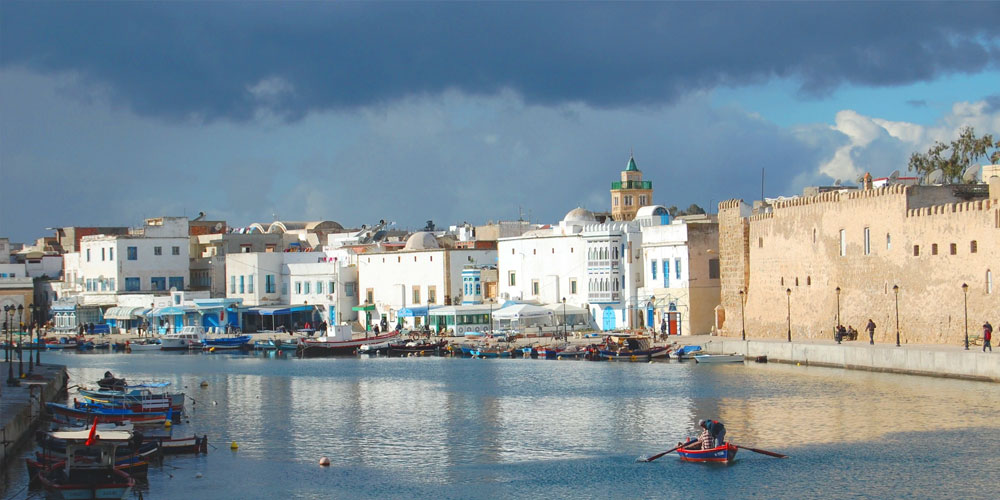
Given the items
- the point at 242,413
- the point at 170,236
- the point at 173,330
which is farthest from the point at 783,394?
the point at 170,236

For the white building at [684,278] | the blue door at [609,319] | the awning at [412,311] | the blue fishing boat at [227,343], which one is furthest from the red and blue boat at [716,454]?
the blue fishing boat at [227,343]

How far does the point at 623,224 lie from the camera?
6269 centimetres

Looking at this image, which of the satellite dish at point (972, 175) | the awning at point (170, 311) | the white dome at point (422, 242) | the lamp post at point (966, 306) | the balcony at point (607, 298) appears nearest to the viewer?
the lamp post at point (966, 306)

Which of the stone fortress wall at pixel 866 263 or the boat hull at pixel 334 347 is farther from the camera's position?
the boat hull at pixel 334 347

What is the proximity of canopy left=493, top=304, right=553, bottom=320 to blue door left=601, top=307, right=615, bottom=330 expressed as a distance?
2593 millimetres

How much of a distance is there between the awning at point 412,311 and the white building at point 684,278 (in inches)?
515

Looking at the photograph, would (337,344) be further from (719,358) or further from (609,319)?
(719,358)

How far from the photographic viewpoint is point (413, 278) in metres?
71.8

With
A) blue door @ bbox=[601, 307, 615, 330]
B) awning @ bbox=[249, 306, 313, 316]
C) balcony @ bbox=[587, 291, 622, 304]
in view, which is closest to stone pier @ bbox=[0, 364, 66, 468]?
balcony @ bbox=[587, 291, 622, 304]

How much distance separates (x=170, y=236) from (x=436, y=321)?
79.5 ft

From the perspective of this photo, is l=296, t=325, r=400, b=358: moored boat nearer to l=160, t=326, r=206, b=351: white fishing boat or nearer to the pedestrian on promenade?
l=160, t=326, r=206, b=351: white fishing boat

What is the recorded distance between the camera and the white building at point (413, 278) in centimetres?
7038

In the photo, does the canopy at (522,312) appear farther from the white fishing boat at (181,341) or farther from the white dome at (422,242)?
the white fishing boat at (181,341)

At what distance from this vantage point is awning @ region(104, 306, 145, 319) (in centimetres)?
8038
